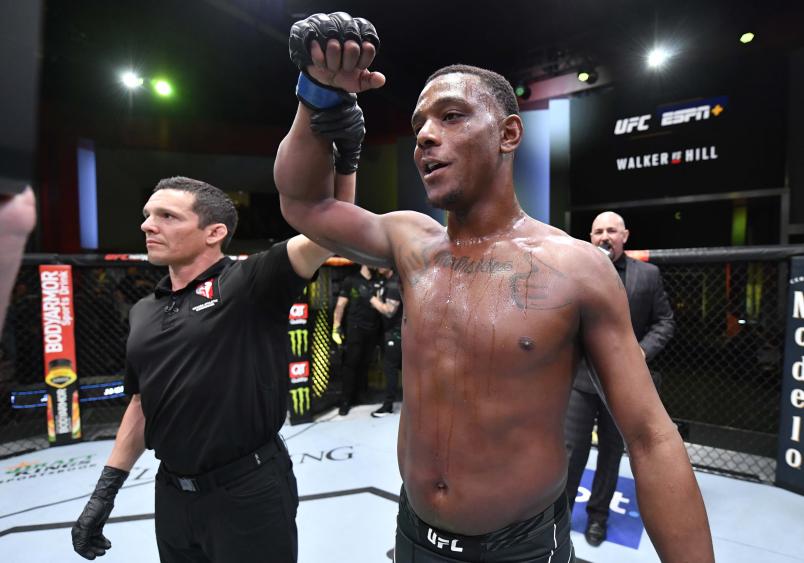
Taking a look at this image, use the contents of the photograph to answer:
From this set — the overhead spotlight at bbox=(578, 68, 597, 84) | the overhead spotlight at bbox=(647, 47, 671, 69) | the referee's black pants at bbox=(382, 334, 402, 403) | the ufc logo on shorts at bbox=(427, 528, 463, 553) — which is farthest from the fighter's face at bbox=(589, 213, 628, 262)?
the overhead spotlight at bbox=(578, 68, 597, 84)

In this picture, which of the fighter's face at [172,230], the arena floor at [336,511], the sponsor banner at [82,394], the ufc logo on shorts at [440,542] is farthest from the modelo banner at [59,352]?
the ufc logo on shorts at [440,542]

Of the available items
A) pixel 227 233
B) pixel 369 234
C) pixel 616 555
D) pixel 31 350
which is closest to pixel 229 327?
pixel 227 233

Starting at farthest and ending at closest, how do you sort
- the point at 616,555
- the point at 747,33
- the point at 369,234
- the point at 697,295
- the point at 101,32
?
the point at 697,295, the point at 101,32, the point at 747,33, the point at 616,555, the point at 369,234

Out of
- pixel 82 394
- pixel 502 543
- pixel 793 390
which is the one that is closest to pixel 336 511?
pixel 502 543

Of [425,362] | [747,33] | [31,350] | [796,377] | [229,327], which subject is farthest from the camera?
[747,33]

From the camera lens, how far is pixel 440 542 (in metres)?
1.06

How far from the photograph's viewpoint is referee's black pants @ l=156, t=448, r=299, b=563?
4.84 ft

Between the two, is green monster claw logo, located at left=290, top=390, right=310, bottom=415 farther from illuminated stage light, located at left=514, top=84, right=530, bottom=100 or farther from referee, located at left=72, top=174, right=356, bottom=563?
illuminated stage light, located at left=514, top=84, right=530, bottom=100

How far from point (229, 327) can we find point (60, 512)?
2.51m

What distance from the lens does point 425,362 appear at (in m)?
1.11

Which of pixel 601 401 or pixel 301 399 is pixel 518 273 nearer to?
pixel 601 401

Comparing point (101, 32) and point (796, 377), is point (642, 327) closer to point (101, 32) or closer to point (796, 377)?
point (796, 377)

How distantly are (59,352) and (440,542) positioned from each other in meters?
4.37

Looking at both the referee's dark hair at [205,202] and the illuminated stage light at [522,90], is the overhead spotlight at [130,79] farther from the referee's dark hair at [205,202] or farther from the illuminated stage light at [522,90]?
the referee's dark hair at [205,202]
